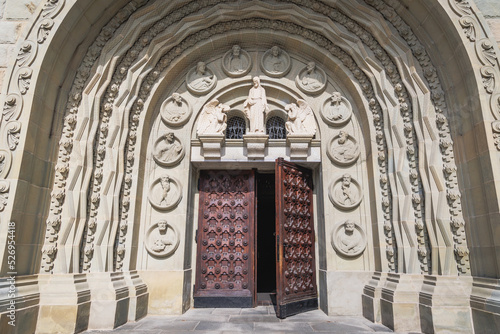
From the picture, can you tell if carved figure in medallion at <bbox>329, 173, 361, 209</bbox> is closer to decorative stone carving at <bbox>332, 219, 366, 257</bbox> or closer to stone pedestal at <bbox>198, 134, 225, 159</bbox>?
decorative stone carving at <bbox>332, 219, 366, 257</bbox>

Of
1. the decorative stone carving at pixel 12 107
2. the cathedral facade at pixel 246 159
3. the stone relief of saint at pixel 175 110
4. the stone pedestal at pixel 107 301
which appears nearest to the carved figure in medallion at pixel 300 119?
the cathedral facade at pixel 246 159

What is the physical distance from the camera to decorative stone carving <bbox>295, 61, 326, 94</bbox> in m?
6.46

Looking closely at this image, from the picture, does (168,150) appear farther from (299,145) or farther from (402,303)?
(402,303)

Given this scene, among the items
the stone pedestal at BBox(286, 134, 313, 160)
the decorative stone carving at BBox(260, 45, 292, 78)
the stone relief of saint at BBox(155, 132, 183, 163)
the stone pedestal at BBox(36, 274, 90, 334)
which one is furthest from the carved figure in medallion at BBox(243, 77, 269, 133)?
the stone pedestal at BBox(36, 274, 90, 334)

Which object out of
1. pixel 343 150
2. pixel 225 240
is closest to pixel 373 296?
pixel 343 150

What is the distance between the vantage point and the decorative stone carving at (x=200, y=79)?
6480 mm

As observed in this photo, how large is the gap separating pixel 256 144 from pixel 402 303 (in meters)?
3.56

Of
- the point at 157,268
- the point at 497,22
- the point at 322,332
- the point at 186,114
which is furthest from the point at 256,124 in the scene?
the point at 497,22

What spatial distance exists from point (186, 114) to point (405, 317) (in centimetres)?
517

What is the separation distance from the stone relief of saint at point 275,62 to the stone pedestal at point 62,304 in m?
5.18

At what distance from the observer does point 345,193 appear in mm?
5906

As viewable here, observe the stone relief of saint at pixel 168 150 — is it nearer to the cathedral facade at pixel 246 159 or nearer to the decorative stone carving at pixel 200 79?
the cathedral facade at pixel 246 159

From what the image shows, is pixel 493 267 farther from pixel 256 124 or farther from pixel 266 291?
pixel 266 291

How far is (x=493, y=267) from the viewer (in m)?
4.10
